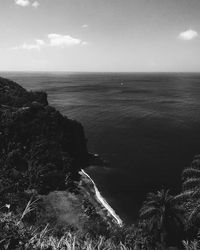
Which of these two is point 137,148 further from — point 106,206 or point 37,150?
point 37,150

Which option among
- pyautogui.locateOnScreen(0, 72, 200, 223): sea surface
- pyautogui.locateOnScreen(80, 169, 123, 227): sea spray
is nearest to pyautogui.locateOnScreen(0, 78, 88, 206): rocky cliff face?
pyautogui.locateOnScreen(80, 169, 123, 227): sea spray

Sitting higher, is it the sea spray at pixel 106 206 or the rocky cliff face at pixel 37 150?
the rocky cliff face at pixel 37 150

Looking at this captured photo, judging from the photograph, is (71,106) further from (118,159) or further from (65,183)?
(65,183)

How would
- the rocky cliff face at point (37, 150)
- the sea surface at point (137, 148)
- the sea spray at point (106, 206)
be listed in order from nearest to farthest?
the sea spray at point (106, 206), the rocky cliff face at point (37, 150), the sea surface at point (137, 148)

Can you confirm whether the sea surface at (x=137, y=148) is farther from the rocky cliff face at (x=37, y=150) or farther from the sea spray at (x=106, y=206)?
the rocky cliff face at (x=37, y=150)

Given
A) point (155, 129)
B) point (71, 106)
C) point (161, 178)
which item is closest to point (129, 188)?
point (161, 178)

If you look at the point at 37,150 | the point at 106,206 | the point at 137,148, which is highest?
the point at 37,150

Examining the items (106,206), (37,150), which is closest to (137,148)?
(106,206)

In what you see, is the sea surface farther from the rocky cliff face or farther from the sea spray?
the rocky cliff face

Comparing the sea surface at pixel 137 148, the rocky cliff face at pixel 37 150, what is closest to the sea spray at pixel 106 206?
the sea surface at pixel 137 148
